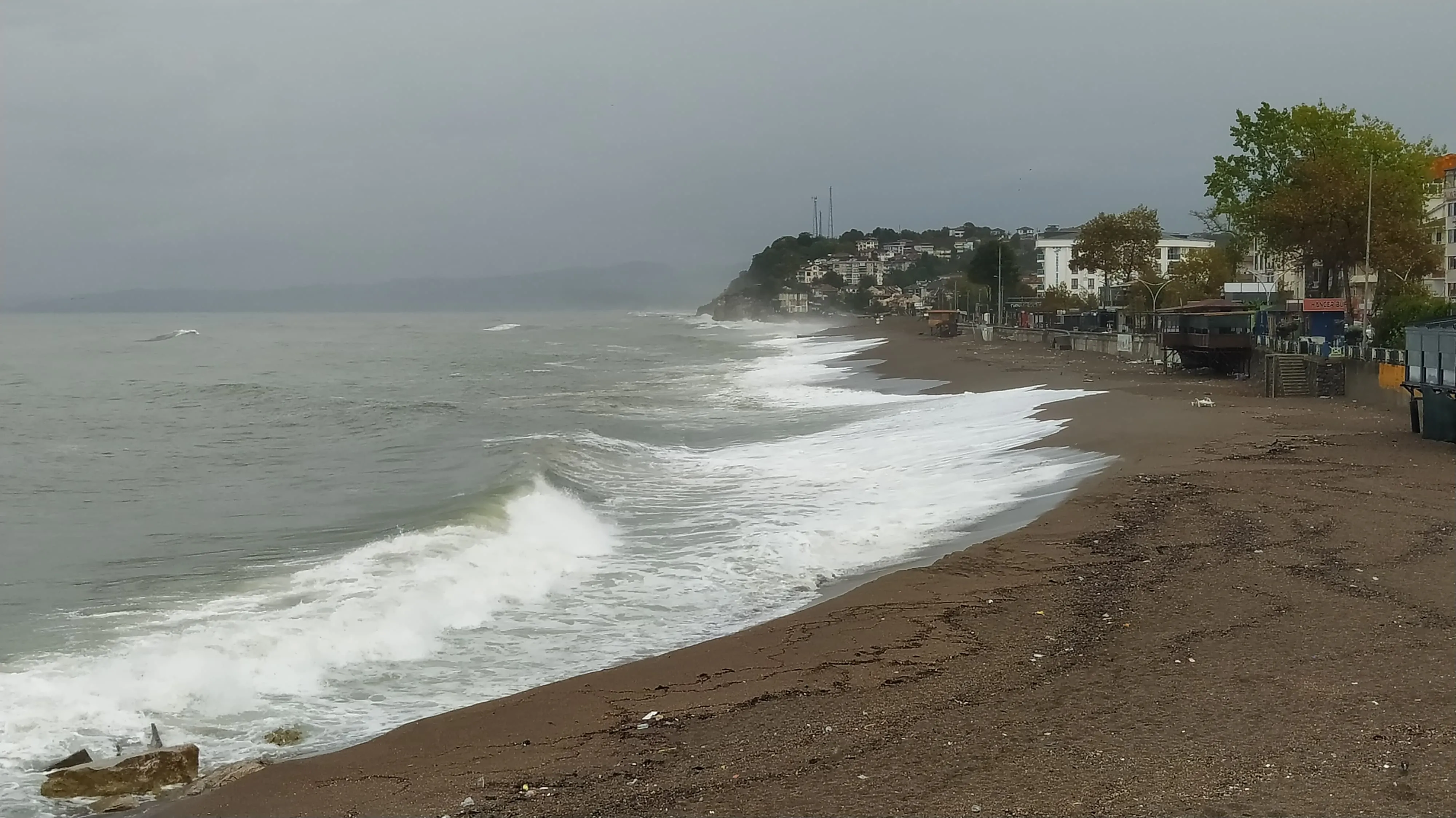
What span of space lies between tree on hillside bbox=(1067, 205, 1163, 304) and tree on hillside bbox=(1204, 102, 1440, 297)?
2195 cm

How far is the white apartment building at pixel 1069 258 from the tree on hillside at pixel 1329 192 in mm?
88452

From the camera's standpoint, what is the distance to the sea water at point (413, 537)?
10430mm

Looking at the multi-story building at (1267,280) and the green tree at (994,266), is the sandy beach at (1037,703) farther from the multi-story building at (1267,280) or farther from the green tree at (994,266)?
the green tree at (994,266)

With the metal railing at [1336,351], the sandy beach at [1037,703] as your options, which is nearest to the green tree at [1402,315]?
the metal railing at [1336,351]

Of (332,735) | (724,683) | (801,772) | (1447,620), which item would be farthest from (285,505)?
(1447,620)

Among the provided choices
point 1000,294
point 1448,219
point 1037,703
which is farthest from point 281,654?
point 1000,294

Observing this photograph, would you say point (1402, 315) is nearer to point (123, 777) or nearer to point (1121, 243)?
point (123, 777)

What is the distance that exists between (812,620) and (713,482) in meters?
10.7

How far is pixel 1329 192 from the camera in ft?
147

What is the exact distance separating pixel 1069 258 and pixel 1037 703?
143321mm

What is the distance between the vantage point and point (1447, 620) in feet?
29.6

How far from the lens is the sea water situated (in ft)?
34.2

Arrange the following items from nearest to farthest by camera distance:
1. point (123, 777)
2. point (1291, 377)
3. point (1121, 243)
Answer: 1. point (123, 777)
2. point (1291, 377)
3. point (1121, 243)

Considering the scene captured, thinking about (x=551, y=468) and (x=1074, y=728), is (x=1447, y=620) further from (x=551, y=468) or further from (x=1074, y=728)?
(x=551, y=468)
